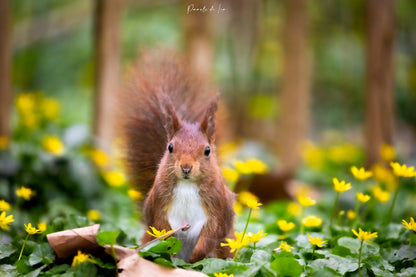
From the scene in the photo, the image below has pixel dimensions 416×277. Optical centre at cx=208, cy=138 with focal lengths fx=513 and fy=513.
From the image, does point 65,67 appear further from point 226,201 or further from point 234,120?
point 226,201

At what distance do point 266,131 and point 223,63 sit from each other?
1.59 meters

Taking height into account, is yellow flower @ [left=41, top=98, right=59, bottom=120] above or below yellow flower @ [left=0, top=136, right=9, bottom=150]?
above

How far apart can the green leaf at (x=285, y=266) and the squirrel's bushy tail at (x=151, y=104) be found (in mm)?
739

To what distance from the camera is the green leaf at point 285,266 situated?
2.05m

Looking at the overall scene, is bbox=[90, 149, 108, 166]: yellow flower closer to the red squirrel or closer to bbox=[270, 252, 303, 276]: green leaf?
the red squirrel

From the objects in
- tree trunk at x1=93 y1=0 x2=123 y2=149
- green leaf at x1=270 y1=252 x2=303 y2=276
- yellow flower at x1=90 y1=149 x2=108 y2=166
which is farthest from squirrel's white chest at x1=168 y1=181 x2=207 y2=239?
tree trunk at x1=93 y1=0 x2=123 y2=149

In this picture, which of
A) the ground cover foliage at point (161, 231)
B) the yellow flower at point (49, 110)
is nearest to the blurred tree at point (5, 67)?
the ground cover foliage at point (161, 231)

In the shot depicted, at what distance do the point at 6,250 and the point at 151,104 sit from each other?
Result: 3.13 feet

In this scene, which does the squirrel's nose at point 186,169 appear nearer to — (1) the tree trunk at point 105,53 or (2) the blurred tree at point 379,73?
(1) the tree trunk at point 105,53

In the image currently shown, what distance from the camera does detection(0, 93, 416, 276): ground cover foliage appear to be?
209 centimetres

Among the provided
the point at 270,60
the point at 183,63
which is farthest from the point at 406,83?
the point at 183,63

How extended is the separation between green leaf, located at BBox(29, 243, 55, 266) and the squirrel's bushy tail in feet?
1.81

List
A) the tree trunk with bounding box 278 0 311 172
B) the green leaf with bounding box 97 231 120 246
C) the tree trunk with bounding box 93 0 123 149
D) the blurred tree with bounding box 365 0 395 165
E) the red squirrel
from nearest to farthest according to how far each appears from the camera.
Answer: the green leaf with bounding box 97 231 120 246 < the red squirrel < the tree trunk with bounding box 93 0 123 149 < the blurred tree with bounding box 365 0 395 165 < the tree trunk with bounding box 278 0 311 172

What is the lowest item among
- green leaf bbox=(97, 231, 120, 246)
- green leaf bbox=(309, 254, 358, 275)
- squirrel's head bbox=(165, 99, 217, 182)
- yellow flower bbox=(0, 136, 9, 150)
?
green leaf bbox=(309, 254, 358, 275)
